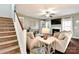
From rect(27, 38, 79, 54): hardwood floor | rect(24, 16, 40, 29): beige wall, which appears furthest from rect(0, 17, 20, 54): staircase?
rect(27, 38, 79, 54): hardwood floor

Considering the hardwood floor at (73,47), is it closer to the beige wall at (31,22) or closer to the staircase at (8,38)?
the beige wall at (31,22)

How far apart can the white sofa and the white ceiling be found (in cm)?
36

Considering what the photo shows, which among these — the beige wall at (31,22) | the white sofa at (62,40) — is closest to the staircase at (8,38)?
the beige wall at (31,22)

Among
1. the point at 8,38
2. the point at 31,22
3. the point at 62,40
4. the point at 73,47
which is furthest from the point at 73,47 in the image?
the point at 8,38

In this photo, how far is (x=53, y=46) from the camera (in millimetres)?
2170

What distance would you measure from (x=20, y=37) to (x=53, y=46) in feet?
2.21

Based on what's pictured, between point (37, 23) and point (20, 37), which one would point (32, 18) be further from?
point (20, 37)

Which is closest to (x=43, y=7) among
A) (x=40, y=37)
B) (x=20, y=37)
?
(x=40, y=37)

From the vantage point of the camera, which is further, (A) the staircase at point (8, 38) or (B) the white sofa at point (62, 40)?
(A) the staircase at point (8, 38)

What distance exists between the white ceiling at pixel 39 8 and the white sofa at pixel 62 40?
0.36m

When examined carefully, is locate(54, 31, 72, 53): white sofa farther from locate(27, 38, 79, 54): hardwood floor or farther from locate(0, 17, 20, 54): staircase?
locate(0, 17, 20, 54): staircase

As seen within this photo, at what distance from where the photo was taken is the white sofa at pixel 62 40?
2.02 metres

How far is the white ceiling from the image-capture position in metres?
1.95

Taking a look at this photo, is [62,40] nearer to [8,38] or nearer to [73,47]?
[73,47]
